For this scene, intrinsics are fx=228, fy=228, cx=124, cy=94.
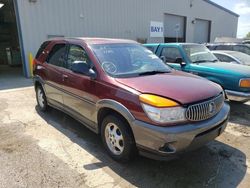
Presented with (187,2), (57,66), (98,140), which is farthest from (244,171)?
(187,2)

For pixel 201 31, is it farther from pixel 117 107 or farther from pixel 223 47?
pixel 117 107

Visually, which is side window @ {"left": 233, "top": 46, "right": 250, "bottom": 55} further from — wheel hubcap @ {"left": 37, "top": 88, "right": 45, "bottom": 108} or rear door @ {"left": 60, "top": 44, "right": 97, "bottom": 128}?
wheel hubcap @ {"left": 37, "top": 88, "right": 45, "bottom": 108}

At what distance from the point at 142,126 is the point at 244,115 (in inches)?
151

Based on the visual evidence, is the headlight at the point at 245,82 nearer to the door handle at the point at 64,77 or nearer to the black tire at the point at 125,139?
the black tire at the point at 125,139

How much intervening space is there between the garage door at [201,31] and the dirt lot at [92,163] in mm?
19848

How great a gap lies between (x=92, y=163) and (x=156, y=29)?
16136 millimetres

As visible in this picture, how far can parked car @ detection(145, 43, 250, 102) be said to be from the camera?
5.10 m

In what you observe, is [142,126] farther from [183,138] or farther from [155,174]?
[155,174]

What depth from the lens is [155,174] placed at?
3121mm

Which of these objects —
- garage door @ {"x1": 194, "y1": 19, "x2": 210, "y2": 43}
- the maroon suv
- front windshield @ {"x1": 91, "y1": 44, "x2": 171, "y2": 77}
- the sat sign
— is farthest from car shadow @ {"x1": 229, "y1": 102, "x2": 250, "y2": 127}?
garage door @ {"x1": 194, "y1": 19, "x2": 210, "y2": 43}

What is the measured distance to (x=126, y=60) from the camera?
3828 mm

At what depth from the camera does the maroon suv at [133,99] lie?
107 inches

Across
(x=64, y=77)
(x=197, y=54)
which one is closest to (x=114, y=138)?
(x=64, y=77)

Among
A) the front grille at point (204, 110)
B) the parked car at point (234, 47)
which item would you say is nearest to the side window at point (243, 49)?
the parked car at point (234, 47)
